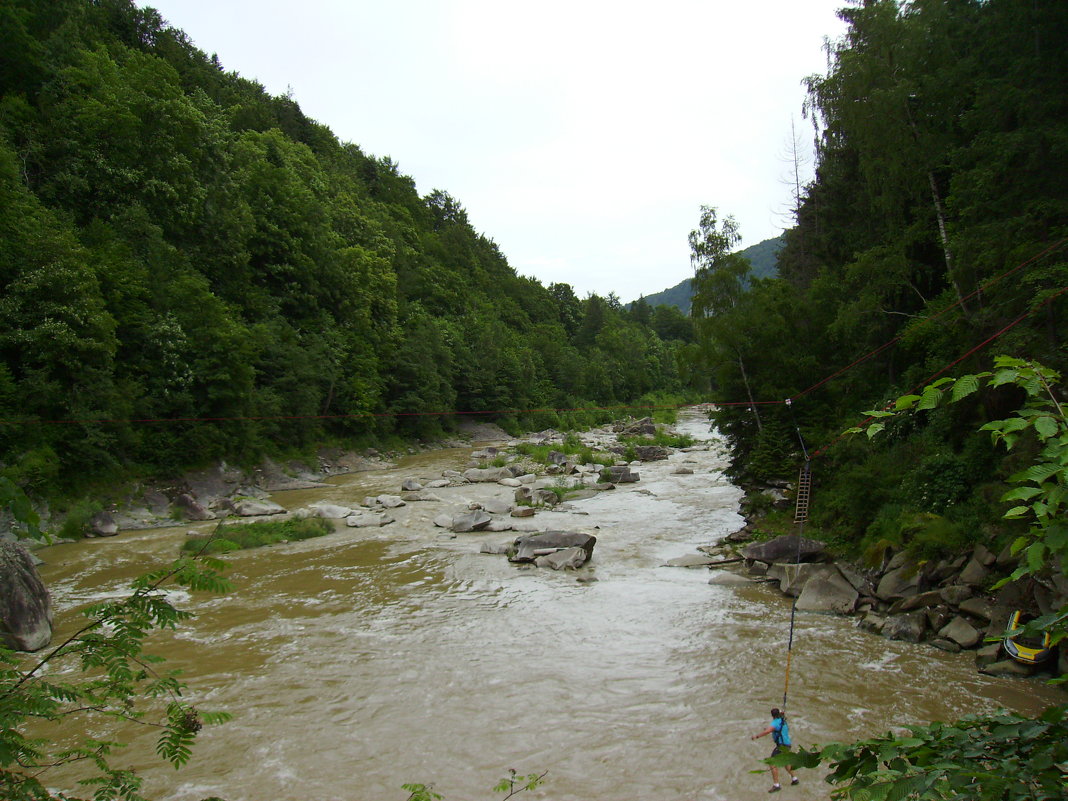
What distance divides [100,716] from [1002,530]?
13.7 m

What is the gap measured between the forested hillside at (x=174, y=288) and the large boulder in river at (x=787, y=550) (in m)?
14.3

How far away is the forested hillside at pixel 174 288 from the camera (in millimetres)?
19641

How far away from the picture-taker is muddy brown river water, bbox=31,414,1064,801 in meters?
6.88

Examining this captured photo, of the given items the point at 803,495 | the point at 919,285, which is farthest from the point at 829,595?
the point at 919,285

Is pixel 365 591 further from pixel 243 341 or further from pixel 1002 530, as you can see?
pixel 243 341

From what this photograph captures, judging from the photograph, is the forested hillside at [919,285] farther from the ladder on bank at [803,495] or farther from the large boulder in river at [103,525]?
the large boulder in river at [103,525]

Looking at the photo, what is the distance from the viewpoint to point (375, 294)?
46.3 meters

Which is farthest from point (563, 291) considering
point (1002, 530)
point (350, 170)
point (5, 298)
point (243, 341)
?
point (1002, 530)

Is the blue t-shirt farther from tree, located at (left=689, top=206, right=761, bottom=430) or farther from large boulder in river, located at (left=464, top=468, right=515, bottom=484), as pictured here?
large boulder in river, located at (left=464, top=468, right=515, bottom=484)

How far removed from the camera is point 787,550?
45.6 ft

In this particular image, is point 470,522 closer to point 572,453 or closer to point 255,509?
point 255,509

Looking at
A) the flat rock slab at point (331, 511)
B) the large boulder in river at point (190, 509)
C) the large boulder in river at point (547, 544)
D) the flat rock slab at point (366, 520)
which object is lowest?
the large boulder in river at point (547, 544)

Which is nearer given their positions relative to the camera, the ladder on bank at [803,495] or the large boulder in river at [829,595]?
the large boulder in river at [829,595]

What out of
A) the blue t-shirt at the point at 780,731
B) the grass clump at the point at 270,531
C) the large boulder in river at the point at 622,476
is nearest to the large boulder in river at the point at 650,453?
the large boulder in river at the point at 622,476
